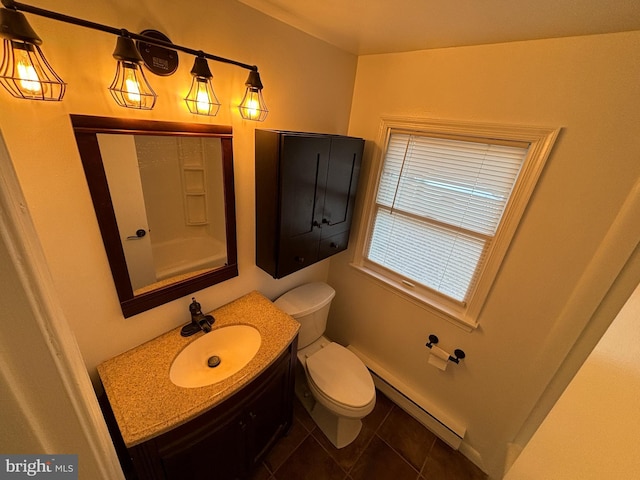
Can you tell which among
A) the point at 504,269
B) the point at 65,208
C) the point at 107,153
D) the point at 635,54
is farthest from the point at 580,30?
the point at 65,208

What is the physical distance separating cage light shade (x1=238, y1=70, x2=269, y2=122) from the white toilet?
1121 millimetres

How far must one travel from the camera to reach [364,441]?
1612 millimetres

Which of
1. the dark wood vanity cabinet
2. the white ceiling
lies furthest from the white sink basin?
the white ceiling

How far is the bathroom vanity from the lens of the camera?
866 millimetres

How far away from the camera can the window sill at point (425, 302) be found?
4.71 ft

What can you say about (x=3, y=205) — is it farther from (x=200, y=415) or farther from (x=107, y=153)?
(x=200, y=415)

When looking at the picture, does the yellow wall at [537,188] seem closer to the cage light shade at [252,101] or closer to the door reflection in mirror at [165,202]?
the cage light shade at [252,101]

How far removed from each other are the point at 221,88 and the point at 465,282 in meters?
1.63

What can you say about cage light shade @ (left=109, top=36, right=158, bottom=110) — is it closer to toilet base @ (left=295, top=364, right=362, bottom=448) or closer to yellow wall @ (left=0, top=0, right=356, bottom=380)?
yellow wall @ (left=0, top=0, right=356, bottom=380)

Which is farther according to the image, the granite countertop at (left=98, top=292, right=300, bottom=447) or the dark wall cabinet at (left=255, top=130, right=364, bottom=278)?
the dark wall cabinet at (left=255, top=130, right=364, bottom=278)

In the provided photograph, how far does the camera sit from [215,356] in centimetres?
124
